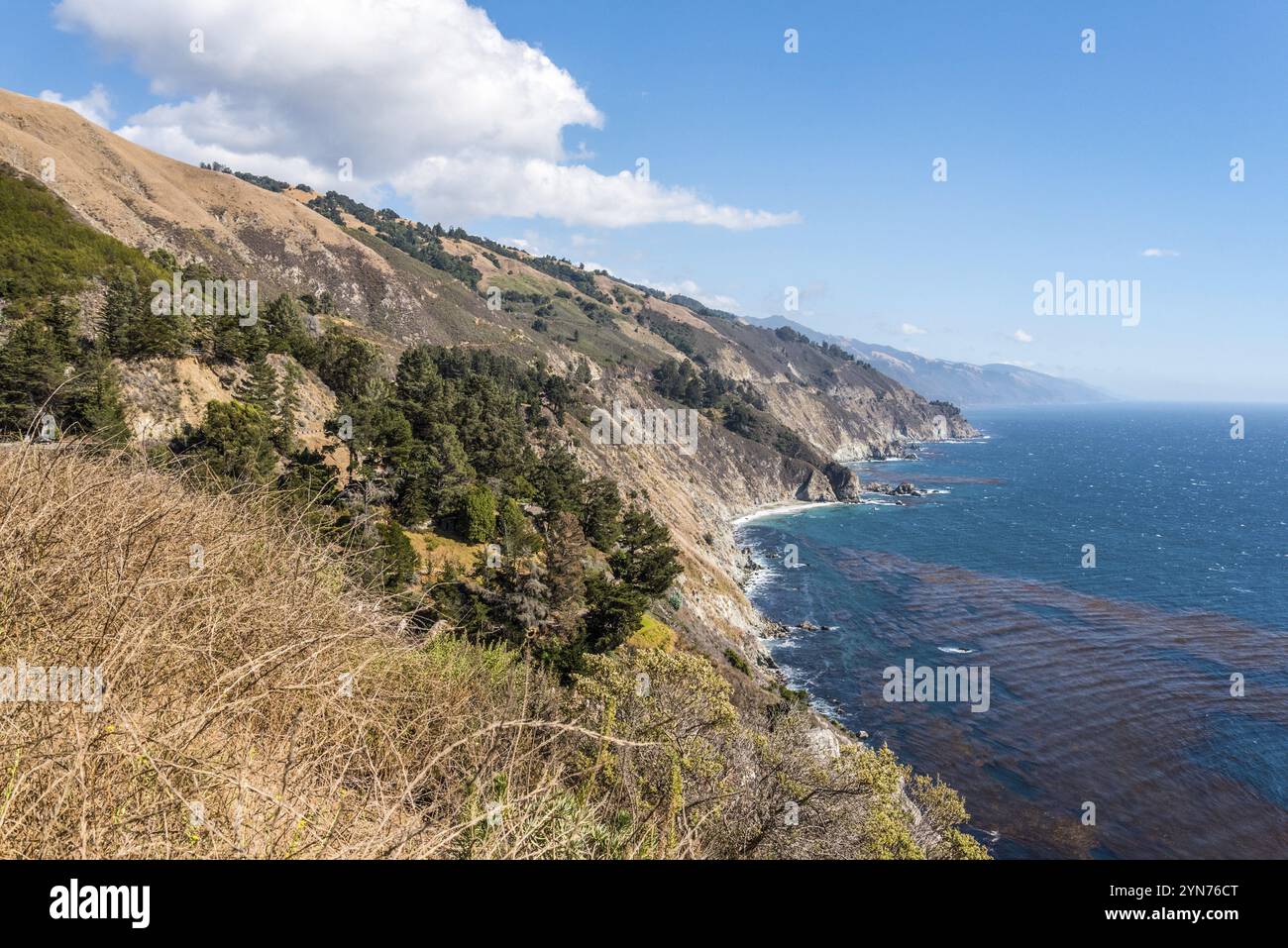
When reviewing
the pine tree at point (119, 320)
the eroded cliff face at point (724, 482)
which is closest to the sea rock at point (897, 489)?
the eroded cliff face at point (724, 482)

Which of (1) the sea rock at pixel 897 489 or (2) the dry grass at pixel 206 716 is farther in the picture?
(1) the sea rock at pixel 897 489

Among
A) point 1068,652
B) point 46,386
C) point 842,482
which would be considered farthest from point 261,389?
point 842,482

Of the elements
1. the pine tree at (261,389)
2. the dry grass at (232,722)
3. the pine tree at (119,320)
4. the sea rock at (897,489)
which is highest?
the pine tree at (119,320)

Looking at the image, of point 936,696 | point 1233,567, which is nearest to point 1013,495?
point 1233,567

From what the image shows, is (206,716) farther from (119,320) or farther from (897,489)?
(897,489)

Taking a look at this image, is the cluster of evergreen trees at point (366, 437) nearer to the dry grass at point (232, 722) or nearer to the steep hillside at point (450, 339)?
the steep hillside at point (450, 339)

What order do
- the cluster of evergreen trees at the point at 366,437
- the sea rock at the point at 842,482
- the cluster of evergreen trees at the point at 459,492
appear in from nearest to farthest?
1. the cluster of evergreen trees at the point at 366,437
2. the cluster of evergreen trees at the point at 459,492
3. the sea rock at the point at 842,482
